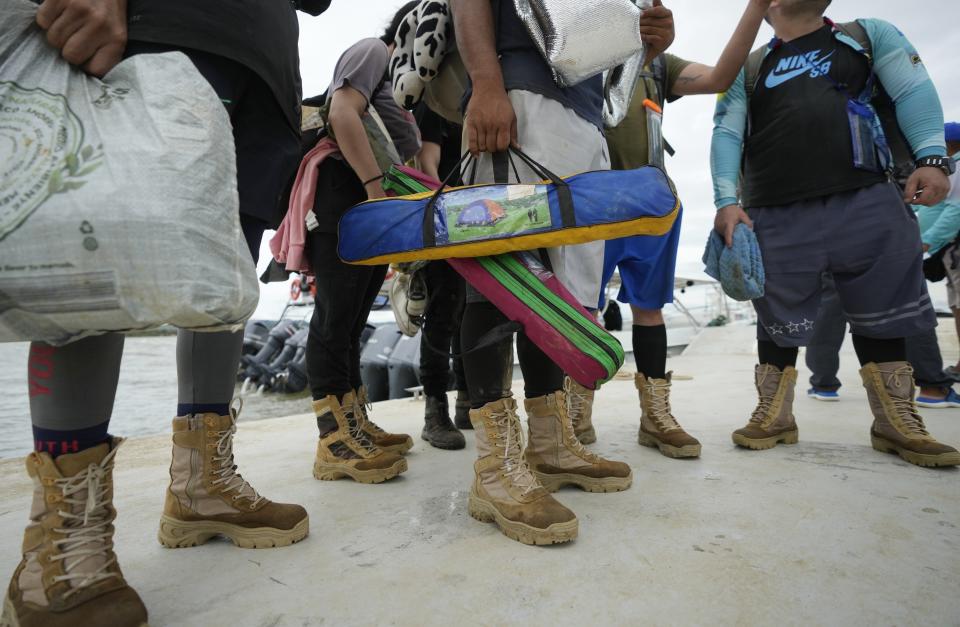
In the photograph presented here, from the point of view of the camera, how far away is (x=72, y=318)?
62cm

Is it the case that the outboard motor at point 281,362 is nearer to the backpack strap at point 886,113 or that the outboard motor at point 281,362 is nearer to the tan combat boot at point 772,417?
the tan combat boot at point 772,417

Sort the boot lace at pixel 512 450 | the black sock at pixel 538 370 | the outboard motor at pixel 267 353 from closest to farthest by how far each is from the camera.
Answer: the boot lace at pixel 512 450 → the black sock at pixel 538 370 → the outboard motor at pixel 267 353

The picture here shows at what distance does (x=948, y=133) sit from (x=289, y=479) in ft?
14.3

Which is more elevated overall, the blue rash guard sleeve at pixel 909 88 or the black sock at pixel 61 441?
the blue rash guard sleeve at pixel 909 88

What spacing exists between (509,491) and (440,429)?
3.05ft

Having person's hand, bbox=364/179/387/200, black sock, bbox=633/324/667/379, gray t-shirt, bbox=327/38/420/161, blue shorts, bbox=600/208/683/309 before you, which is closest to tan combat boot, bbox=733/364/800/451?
black sock, bbox=633/324/667/379

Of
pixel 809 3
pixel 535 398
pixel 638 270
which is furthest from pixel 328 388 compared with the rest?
pixel 809 3

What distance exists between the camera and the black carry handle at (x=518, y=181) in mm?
1104

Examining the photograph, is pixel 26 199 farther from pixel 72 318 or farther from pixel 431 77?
pixel 431 77

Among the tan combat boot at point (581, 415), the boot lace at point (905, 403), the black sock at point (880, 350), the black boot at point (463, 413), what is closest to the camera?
the boot lace at point (905, 403)

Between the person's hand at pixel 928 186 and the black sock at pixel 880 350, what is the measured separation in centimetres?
49

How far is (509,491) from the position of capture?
1161 mm

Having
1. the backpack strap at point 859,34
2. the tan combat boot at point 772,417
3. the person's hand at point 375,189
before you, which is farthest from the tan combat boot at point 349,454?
the backpack strap at point 859,34

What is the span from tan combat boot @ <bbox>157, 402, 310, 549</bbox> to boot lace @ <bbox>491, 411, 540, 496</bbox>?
480 millimetres
